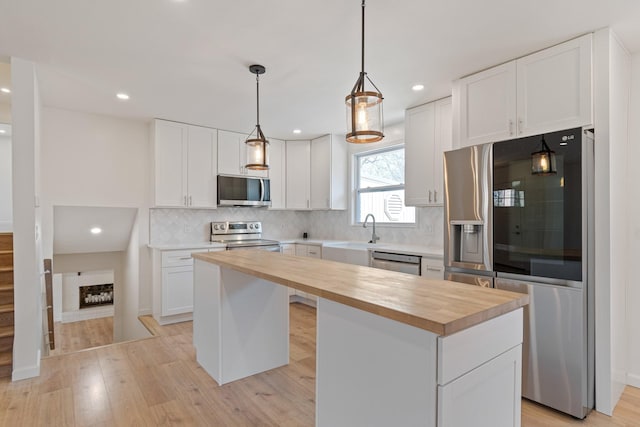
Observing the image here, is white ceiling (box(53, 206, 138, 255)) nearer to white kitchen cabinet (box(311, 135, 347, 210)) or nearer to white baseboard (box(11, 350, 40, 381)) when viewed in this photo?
white baseboard (box(11, 350, 40, 381))

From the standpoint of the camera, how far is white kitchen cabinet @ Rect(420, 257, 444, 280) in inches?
123

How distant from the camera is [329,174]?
16.4 ft

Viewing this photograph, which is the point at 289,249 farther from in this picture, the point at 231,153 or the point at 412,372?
the point at 412,372

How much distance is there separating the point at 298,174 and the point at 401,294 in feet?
13.4

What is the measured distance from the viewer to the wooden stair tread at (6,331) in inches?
108

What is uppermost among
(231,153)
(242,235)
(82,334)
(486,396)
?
(231,153)

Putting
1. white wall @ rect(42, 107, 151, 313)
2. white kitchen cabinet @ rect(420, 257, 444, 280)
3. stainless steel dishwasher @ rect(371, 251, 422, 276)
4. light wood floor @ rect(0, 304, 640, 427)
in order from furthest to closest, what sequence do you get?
white wall @ rect(42, 107, 151, 313) → stainless steel dishwasher @ rect(371, 251, 422, 276) → white kitchen cabinet @ rect(420, 257, 444, 280) → light wood floor @ rect(0, 304, 640, 427)

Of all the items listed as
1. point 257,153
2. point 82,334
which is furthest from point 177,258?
point 82,334

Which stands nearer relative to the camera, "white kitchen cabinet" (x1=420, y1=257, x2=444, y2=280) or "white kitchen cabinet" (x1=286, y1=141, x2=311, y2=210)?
"white kitchen cabinet" (x1=420, y1=257, x2=444, y2=280)

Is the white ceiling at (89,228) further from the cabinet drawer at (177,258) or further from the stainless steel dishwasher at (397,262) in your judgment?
the stainless steel dishwasher at (397,262)

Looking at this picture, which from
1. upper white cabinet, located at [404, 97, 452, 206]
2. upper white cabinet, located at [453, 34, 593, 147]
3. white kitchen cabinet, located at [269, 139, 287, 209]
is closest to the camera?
upper white cabinet, located at [453, 34, 593, 147]

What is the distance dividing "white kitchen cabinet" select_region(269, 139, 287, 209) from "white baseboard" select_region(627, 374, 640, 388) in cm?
419

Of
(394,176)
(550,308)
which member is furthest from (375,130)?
(394,176)

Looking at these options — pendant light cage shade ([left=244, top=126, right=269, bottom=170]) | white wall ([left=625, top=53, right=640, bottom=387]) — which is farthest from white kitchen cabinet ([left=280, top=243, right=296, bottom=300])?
white wall ([left=625, top=53, right=640, bottom=387])
